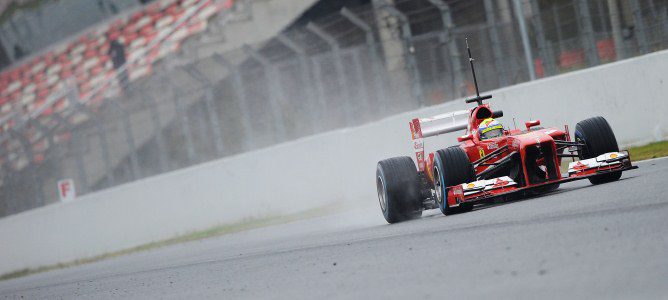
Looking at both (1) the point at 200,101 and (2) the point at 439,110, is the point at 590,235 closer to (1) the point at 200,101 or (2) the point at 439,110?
(2) the point at 439,110

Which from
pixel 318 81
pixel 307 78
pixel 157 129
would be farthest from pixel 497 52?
pixel 157 129

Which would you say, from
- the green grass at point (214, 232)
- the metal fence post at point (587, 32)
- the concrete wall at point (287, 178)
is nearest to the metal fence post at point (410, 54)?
the concrete wall at point (287, 178)

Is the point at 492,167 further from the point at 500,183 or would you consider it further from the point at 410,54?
the point at 410,54

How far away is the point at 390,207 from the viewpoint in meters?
12.4

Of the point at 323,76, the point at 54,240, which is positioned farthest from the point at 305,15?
the point at 54,240

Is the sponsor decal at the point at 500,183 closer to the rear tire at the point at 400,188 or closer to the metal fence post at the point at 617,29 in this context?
the rear tire at the point at 400,188

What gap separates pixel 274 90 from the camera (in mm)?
22125

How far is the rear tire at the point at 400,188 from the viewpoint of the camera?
1220 cm

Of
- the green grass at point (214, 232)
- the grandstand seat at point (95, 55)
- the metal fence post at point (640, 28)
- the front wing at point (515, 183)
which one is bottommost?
the green grass at point (214, 232)

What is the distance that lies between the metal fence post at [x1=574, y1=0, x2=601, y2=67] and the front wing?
24.8ft

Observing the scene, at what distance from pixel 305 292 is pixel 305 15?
22664 millimetres

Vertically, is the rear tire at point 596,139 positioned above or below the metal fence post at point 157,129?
below

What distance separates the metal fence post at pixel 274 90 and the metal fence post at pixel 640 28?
23.6 feet

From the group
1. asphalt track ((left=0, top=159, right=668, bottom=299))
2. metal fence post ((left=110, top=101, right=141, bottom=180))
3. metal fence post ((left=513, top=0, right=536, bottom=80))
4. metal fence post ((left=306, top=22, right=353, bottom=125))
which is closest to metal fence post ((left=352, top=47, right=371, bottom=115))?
metal fence post ((left=306, top=22, right=353, bottom=125))
